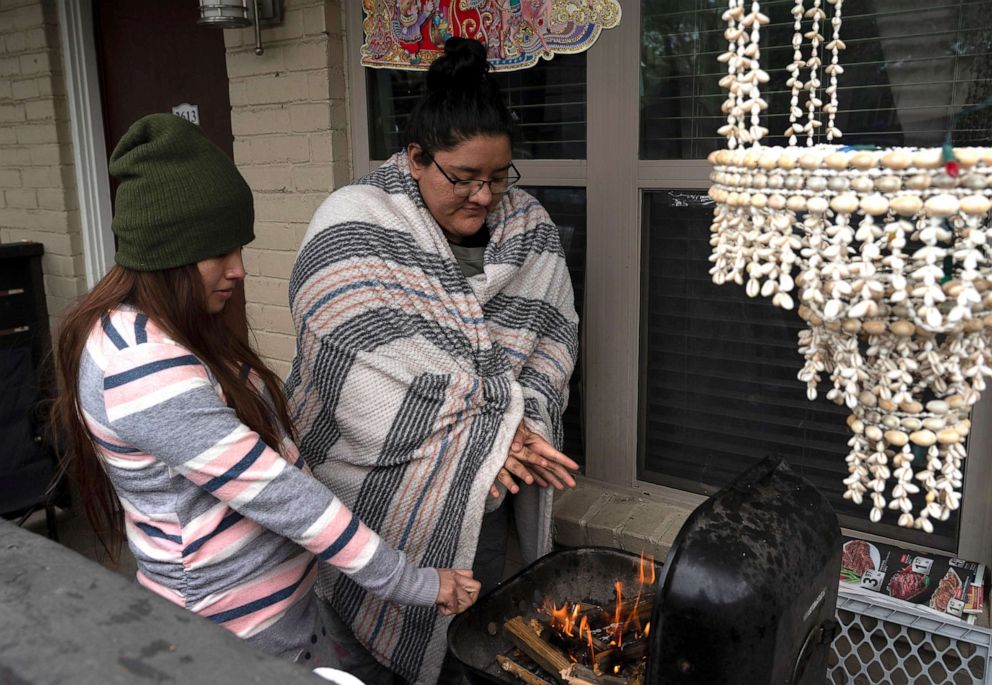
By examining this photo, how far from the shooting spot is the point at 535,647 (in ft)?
5.92

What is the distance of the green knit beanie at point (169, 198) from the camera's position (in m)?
1.43

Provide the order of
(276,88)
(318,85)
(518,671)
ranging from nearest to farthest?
1. (518,671)
2. (318,85)
3. (276,88)

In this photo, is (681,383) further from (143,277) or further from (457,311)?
(143,277)

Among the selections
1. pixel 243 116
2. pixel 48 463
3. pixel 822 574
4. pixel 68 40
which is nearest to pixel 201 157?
pixel 822 574

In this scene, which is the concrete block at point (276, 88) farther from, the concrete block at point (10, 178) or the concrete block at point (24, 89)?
the concrete block at point (10, 178)

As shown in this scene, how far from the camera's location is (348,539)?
151cm

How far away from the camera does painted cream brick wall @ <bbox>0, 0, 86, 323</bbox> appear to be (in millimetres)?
4277

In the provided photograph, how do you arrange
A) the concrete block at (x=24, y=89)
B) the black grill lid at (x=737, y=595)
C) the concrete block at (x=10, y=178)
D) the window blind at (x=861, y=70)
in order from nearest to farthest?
the black grill lid at (x=737, y=595), the window blind at (x=861, y=70), the concrete block at (x=24, y=89), the concrete block at (x=10, y=178)

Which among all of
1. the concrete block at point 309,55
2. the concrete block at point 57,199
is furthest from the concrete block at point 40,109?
the concrete block at point 309,55

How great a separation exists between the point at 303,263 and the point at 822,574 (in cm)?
135

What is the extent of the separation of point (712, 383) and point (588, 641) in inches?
41.2

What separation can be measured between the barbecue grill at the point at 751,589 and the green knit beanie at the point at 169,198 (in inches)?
38.2

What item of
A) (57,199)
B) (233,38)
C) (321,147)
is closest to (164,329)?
(321,147)

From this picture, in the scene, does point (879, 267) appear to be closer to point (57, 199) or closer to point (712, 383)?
point (712, 383)
